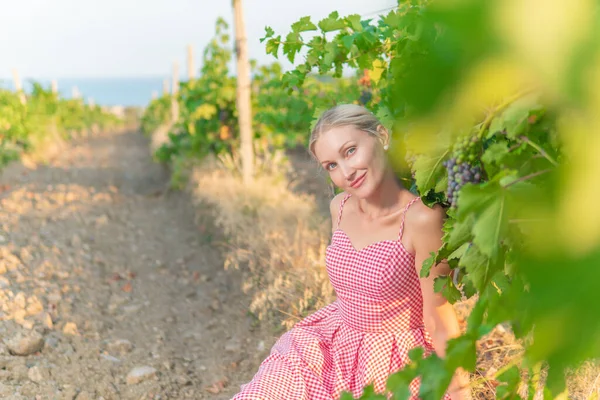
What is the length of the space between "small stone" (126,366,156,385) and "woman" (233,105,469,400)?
1.36m

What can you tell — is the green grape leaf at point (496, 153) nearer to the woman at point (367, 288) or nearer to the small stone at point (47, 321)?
the woman at point (367, 288)

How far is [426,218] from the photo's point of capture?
1.81 m

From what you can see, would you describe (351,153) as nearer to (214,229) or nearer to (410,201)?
(410,201)

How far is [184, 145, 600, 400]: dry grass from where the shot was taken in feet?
8.75

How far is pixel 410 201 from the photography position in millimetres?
1931

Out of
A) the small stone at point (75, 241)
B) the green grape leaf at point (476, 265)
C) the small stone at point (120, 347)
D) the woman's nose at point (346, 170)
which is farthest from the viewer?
the small stone at point (75, 241)

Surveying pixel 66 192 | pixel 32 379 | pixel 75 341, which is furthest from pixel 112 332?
pixel 66 192

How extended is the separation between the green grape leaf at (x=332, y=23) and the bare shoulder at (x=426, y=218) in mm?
724

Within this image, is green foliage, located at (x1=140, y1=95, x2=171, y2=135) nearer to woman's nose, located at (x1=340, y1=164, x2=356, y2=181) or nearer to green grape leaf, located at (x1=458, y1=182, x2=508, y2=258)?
woman's nose, located at (x1=340, y1=164, x2=356, y2=181)

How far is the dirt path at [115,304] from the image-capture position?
3260mm

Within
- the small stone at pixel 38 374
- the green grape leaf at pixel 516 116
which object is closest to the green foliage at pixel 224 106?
the small stone at pixel 38 374

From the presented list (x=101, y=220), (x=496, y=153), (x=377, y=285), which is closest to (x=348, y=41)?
(x=377, y=285)

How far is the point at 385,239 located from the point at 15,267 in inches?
139

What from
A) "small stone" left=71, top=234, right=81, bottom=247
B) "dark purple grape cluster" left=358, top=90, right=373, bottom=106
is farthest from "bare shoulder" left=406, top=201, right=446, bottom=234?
"small stone" left=71, top=234, right=81, bottom=247
